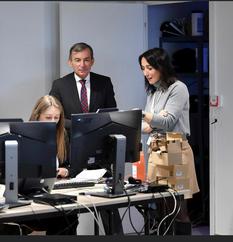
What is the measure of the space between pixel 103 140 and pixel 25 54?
1.85 metres

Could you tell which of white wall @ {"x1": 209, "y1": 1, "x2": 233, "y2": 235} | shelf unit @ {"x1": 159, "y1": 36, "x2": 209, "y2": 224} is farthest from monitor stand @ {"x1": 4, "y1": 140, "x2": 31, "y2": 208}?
shelf unit @ {"x1": 159, "y1": 36, "x2": 209, "y2": 224}

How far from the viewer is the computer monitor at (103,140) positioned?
343 centimetres

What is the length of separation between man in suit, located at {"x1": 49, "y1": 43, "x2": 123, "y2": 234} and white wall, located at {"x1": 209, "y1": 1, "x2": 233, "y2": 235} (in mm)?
892

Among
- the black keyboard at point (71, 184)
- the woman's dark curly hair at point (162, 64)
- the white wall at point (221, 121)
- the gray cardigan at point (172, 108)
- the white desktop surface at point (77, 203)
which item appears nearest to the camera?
the white desktop surface at point (77, 203)

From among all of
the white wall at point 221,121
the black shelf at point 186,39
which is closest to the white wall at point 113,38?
the black shelf at point 186,39

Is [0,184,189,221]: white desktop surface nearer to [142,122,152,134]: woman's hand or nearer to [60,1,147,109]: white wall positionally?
[142,122,152,134]: woman's hand

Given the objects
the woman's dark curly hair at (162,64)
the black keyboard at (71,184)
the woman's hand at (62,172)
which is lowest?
the black keyboard at (71,184)

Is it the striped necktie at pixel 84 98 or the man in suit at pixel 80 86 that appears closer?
the man in suit at pixel 80 86

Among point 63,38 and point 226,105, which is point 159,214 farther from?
point 63,38

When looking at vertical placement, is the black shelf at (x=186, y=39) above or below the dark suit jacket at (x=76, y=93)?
above

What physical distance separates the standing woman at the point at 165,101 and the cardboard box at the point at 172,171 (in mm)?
183

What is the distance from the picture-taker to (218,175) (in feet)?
16.7

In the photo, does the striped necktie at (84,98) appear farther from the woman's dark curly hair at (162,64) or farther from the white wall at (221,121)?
the white wall at (221,121)

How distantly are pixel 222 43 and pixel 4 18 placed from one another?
182 cm
